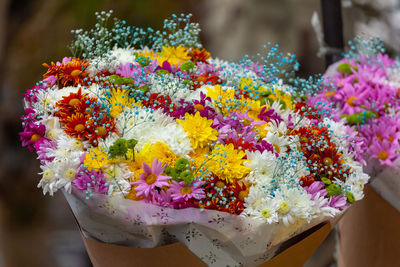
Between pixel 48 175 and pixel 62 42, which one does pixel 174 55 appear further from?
pixel 62 42

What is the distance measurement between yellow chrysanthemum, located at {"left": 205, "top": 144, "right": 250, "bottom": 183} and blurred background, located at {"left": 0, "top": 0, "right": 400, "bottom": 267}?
1.59 m

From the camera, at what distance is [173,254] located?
959mm

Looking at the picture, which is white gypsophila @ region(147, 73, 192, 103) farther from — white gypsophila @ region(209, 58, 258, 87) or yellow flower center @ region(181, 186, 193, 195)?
yellow flower center @ region(181, 186, 193, 195)

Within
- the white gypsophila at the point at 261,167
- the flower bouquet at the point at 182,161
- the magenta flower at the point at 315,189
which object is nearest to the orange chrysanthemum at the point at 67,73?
the flower bouquet at the point at 182,161

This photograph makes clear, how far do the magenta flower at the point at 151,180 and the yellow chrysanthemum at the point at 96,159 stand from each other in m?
0.07

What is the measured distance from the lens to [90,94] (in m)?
1.08

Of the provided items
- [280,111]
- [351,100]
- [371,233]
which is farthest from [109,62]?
[371,233]

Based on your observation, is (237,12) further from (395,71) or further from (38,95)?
(38,95)

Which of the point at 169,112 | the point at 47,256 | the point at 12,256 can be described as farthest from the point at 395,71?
the point at 12,256

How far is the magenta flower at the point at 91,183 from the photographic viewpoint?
3.00ft

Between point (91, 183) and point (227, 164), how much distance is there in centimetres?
26

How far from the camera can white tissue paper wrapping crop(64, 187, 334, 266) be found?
2.98 feet

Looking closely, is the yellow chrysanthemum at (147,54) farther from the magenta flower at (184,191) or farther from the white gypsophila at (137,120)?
the magenta flower at (184,191)

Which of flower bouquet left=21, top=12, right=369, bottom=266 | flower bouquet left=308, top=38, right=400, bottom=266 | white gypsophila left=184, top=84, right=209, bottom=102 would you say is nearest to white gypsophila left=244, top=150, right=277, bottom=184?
flower bouquet left=21, top=12, right=369, bottom=266
